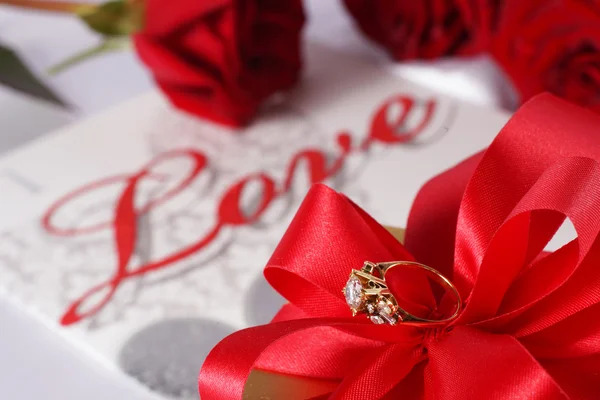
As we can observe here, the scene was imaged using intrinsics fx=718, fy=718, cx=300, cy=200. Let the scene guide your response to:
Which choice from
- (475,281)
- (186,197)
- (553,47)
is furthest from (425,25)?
(475,281)

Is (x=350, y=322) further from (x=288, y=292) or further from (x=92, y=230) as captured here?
(x=92, y=230)

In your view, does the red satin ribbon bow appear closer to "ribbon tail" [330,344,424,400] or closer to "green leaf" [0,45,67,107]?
"ribbon tail" [330,344,424,400]

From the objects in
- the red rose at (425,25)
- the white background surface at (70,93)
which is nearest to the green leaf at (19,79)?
the white background surface at (70,93)

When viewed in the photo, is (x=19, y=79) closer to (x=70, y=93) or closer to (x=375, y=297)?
(x=70, y=93)

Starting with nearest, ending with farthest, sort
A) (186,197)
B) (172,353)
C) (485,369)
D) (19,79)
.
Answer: (485,369) → (172,353) → (186,197) → (19,79)

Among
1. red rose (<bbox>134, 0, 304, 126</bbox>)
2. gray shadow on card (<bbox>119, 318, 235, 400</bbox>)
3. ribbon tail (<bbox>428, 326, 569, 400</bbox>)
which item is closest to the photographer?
ribbon tail (<bbox>428, 326, 569, 400</bbox>)

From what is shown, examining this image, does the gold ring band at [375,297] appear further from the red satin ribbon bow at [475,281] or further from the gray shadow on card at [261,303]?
the gray shadow on card at [261,303]

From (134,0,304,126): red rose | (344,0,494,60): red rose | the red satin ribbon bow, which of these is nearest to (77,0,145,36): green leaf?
(134,0,304,126): red rose

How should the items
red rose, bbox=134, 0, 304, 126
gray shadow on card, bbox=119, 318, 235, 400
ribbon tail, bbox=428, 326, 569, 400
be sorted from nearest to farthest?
1. ribbon tail, bbox=428, 326, 569, 400
2. gray shadow on card, bbox=119, 318, 235, 400
3. red rose, bbox=134, 0, 304, 126
